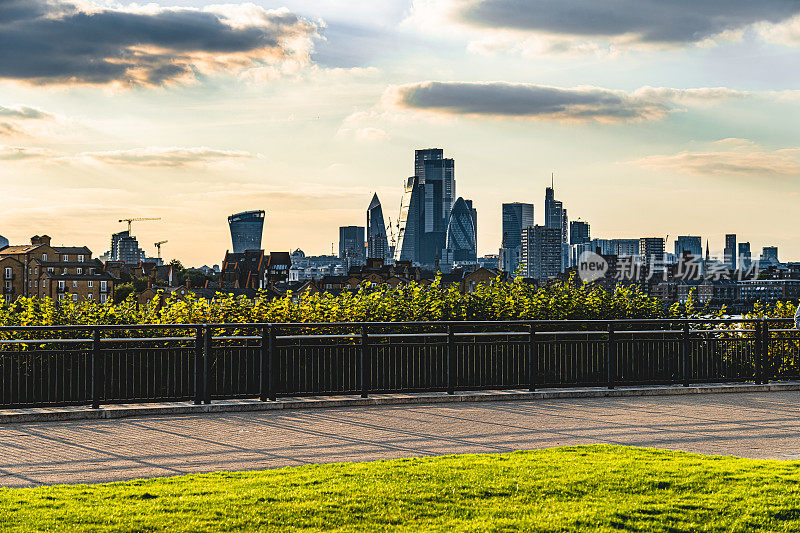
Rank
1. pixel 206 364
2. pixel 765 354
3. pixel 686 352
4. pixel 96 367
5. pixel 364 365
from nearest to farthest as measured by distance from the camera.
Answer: pixel 96 367, pixel 206 364, pixel 364 365, pixel 686 352, pixel 765 354

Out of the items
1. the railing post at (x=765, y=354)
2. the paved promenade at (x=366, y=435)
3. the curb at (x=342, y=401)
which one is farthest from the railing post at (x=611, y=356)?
the railing post at (x=765, y=354)

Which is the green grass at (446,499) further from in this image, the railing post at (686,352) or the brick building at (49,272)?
the brick building at (49,272)

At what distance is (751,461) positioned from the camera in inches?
344

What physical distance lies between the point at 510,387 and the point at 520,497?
6889 mm

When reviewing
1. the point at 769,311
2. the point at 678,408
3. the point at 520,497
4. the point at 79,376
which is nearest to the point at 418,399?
the point at 678,408

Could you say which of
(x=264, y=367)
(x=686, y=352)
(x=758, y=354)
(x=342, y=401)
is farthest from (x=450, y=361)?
(x=758, y=354)

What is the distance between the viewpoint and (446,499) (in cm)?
701

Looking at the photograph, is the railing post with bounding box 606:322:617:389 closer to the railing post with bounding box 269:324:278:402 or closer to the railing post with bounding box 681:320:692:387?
the railing post with bounding box 681:320:692:387

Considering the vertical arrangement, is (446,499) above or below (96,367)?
below

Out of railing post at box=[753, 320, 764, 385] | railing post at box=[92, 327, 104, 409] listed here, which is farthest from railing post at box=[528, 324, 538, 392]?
railing post at box=[92, 327, 104, 409]

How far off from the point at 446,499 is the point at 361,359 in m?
6.17

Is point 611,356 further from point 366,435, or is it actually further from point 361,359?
point 366,435

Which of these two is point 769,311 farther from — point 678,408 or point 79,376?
point 79,376

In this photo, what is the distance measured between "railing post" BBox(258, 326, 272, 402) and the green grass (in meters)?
4.26
